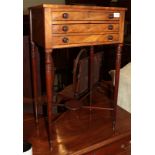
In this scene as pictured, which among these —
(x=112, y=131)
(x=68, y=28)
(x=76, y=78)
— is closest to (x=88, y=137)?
(x=112, y=131)

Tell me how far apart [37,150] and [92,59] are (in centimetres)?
79

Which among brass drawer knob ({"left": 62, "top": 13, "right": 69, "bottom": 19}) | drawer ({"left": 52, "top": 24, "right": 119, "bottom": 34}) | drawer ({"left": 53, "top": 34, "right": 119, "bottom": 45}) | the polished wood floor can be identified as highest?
brass drawer knob ({"left": 62, "top": 13, "right": 69, "bottom": 19})

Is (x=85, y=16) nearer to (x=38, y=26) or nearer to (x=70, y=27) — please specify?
(x=70, y=27)

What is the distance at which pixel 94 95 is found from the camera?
201 cm

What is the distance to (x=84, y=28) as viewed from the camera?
47.9 inches

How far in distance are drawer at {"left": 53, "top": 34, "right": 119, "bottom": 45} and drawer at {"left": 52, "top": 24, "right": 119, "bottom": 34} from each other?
0.03 metres

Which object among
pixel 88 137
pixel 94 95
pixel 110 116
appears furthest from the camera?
pixel 94 95

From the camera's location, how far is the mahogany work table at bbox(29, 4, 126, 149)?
3.67 feet

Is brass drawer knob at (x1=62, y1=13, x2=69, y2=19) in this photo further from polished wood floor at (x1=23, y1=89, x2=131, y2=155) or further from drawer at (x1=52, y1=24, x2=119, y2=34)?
polished wood floor at (x1=23, y1=89, x2=131, y2=155)

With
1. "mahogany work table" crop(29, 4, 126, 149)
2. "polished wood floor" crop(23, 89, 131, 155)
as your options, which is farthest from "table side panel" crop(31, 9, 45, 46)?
"polished wood floor" crop(23, 89, 131, 155)

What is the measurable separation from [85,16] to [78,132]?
674mm

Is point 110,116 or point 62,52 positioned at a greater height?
point 62,52
